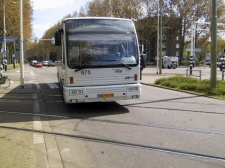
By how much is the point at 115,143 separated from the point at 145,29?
68333 millimetres

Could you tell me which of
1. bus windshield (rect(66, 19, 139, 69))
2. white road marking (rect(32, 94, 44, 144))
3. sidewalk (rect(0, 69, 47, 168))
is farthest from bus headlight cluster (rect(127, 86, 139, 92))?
sidewalk (rect(0, 69, 47, 168))

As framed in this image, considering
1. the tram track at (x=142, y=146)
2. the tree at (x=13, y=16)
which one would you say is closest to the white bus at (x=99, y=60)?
the tram track at (x=142, y=146)

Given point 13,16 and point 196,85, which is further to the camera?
point 13,16

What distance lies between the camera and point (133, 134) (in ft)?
23.7

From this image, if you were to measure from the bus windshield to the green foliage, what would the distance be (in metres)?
5.62

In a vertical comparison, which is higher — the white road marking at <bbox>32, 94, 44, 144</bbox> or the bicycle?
the bicycle

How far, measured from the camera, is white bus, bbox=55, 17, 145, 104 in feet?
32.3

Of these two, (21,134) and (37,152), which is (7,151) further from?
(21,134)

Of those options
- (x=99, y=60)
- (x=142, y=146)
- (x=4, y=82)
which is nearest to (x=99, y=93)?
(x=99, y=60)

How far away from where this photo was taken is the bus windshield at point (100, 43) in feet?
32.5

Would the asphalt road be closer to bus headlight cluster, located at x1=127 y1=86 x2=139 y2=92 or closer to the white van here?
bus headlight cluster, located at x1=127 y1=86 x2=139 y2=92

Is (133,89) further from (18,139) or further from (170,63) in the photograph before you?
(170,63)

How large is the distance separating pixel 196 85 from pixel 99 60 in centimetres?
786

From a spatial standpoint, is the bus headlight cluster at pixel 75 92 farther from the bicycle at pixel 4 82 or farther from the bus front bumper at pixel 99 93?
the bicycle at pixel 4 82
